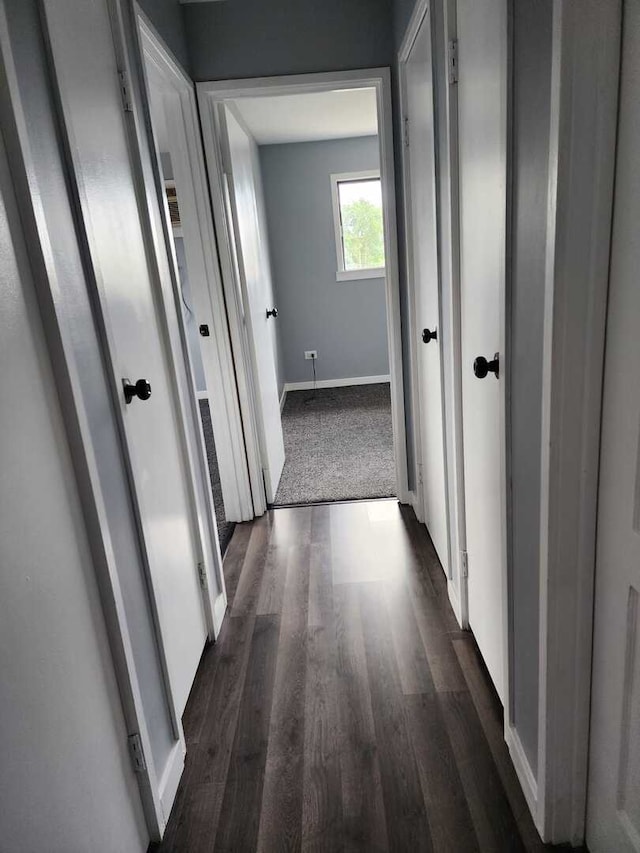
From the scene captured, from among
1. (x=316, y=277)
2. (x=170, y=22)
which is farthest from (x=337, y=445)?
(x=170, y=22)

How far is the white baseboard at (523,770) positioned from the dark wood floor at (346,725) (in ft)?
0.08

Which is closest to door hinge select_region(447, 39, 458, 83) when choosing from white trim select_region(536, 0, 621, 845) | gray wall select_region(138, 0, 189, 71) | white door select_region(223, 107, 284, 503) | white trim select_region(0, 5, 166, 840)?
white trim select_region(536, 0, 621, 845)

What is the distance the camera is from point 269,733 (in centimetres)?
161

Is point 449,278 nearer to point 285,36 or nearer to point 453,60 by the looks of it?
point 453,60

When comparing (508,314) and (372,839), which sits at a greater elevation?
(508,314)

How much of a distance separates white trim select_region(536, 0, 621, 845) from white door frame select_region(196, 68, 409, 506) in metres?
1.76

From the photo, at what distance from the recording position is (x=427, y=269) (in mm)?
2170

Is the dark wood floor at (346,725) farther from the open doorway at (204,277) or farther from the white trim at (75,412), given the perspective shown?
the open doorway at (204,277)

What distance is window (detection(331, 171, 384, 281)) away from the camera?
5223 mm

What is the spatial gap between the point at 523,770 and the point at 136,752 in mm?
903

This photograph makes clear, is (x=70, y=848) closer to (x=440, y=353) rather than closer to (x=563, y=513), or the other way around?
(x=563, y=513)

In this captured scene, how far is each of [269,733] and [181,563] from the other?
56 centimetres

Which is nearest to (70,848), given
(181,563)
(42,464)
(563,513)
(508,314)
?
(42,464)

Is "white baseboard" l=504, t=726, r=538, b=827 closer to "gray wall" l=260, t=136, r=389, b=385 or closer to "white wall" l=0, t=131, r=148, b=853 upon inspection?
"white wall" l=0, t=131, r=148, b=853
